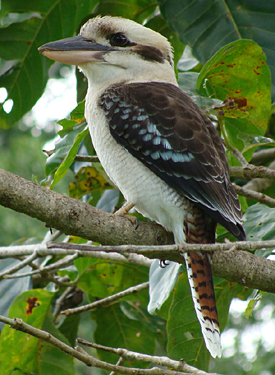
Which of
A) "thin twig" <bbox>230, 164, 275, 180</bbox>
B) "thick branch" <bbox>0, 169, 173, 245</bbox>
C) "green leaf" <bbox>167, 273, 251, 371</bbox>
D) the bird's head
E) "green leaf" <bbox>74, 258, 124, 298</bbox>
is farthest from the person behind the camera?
"green leaf" <bbox>74, 258, 124, 298</bbox>

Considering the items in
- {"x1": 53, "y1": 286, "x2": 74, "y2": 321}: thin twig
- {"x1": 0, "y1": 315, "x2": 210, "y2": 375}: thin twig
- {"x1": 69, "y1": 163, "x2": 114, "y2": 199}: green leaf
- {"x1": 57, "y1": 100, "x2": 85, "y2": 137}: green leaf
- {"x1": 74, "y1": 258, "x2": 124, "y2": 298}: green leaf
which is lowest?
{"x1": 53, "y1": 286, "x2": 74, "y2": 321}: thin twig

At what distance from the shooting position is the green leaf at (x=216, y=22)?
8.07ft

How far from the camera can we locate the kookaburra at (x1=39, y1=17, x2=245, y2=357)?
174 cm

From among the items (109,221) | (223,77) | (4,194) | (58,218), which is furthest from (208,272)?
(223,77)

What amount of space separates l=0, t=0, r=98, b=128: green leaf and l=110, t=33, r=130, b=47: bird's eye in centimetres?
66

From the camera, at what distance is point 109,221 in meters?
1.52

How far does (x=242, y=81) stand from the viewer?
7.20 ft

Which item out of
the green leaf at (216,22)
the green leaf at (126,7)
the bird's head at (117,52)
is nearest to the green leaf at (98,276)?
the bird's head at (117,52)

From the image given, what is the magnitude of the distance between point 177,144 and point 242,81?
0.58 metres

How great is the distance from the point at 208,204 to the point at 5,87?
166cm

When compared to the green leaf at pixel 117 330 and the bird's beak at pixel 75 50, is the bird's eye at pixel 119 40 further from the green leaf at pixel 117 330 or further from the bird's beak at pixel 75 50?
the green leaf at pixel 117 330

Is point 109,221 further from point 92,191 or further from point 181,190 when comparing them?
point 92,191

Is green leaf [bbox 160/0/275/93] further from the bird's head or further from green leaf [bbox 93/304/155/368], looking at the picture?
green leaf [bbox 93/304/155/368]

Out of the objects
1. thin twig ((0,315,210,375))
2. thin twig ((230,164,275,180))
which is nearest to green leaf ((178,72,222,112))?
thin twig ((230,164,275,180))
